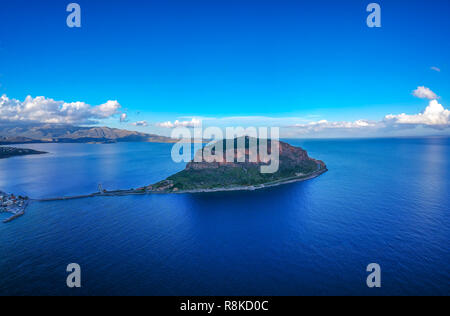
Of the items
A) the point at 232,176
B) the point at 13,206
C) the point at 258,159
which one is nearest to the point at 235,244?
the point at 232,176

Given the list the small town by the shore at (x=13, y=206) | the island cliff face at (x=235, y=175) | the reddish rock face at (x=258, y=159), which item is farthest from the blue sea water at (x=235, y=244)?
the reddish rock face at (x=258, y=159)

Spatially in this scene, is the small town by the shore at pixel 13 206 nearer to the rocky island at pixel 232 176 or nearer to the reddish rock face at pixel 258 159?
the rocky island at pixel 232 176

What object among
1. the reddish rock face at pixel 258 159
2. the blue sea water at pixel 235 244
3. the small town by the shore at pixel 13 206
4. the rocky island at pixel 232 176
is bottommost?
the blue sea water at pixel 235 244

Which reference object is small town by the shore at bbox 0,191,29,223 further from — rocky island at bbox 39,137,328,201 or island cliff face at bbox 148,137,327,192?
island cliff face at bbox 148,137,327,192

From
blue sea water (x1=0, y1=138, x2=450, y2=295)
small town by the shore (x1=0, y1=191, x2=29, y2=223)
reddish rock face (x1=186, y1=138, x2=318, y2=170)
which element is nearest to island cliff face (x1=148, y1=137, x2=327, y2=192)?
reddish rock face (x1=186, y1=138, x2=318, y2=170)
